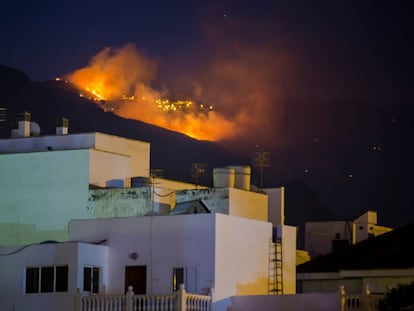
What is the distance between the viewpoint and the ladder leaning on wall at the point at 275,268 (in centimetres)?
5031

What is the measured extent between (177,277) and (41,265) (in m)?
5.82

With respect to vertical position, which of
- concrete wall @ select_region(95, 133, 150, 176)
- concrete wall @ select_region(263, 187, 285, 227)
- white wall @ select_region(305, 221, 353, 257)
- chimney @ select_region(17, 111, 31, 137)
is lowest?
white wall @ select_region(305, 221, 353, 257)

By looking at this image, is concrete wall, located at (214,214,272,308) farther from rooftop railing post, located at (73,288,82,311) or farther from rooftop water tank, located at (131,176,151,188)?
rooftop water tank, located at (131,176,151,188)

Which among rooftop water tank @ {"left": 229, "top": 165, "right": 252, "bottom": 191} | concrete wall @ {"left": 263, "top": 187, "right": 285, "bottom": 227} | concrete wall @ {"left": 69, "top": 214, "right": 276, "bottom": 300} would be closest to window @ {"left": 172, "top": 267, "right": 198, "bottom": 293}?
concrete wall @ {"left": 69, "top": 214, "right": 276, "bottom": 300}

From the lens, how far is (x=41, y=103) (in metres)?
187

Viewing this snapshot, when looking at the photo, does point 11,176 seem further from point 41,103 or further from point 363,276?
point 41,103

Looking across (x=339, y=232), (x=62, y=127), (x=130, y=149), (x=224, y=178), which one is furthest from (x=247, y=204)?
(x=62, y=127)

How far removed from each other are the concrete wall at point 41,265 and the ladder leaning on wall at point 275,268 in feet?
25.4

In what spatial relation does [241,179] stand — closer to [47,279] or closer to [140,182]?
[140,182]

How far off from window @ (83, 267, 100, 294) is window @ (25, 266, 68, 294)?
2.61ft

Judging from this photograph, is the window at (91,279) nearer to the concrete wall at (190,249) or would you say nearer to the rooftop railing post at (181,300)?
the concrete wall at (190,249)

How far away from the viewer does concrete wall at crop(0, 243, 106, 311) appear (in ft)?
152

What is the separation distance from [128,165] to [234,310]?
21630 millimetres

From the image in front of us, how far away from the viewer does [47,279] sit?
155 ft
